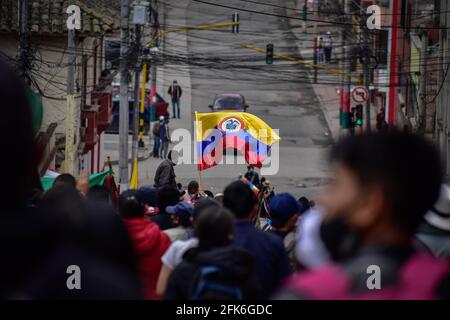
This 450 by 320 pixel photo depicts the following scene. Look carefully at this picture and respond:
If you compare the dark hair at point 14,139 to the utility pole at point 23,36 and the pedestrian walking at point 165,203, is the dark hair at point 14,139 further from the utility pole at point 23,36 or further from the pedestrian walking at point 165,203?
the utility pole at point 23,36

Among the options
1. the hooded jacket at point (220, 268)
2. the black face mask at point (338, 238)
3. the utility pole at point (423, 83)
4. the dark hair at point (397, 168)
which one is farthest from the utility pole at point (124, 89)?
the dark hair at point (397, 168)

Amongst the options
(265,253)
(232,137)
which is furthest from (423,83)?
(265,253)

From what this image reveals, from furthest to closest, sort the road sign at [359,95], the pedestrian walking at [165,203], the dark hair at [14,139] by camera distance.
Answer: the road sign at [359,95] → the pedestrian walking at [165,203] → the dark hair at [14,139]

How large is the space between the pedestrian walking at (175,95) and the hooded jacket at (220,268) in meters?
43.0

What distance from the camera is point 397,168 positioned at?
9.62ft

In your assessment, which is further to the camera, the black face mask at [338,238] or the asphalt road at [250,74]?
the asphalt road at [250,74]

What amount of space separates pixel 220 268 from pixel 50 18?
77.6ft

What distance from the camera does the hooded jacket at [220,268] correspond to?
5.14m

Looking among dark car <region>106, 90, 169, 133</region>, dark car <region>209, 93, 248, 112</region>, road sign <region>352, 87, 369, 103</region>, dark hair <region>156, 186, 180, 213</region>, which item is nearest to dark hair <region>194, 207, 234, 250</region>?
dark hair <region>156, 186, 180, 213</region>

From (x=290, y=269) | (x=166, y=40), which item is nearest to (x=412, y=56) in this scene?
Result: (x=166, y=40)

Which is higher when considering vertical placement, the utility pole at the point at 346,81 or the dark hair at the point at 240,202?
the utility pole at the point at 346,81

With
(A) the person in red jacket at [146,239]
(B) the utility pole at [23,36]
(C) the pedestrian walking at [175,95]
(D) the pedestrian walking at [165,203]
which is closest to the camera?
(A) the person in red jacket at [146,239]

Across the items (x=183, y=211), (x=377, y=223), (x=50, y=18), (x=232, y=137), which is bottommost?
(x=183, y=211)

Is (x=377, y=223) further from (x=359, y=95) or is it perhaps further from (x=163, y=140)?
(x=163, y=140)
